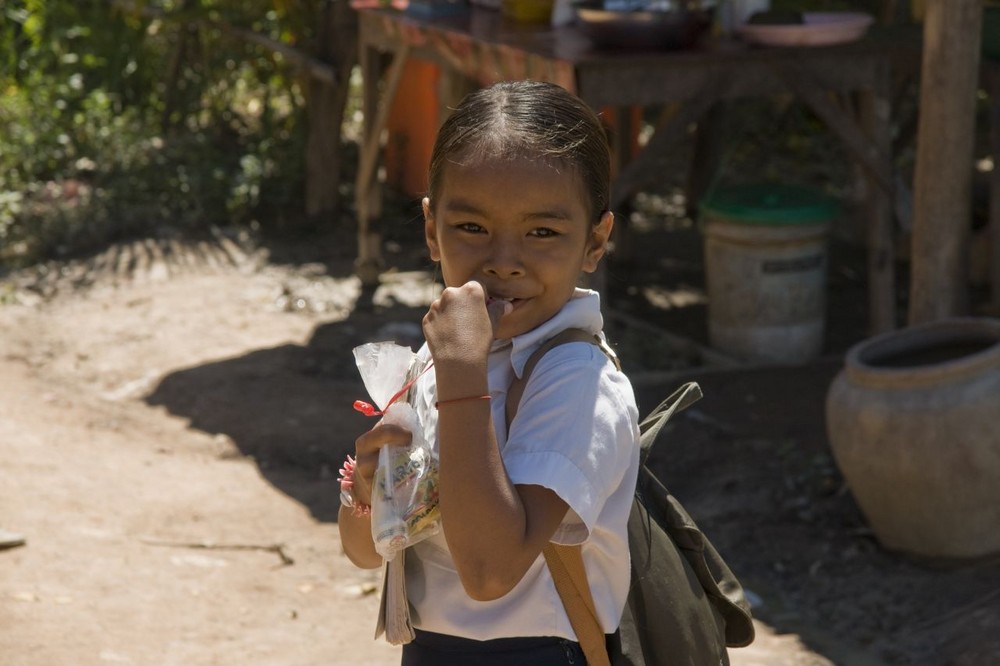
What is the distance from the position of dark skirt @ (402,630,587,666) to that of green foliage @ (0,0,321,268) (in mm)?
6224

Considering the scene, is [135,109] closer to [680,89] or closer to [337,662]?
[680,89]

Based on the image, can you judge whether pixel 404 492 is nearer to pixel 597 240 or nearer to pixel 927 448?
pixel 597 240

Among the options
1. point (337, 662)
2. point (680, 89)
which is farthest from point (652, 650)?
point (680, 89)

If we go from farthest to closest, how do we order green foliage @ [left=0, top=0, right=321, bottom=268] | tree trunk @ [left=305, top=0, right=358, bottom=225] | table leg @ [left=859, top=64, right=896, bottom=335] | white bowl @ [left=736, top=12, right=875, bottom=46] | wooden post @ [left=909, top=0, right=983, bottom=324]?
1. tree trunk @ [left=305, top=0, right=358, bottom=225]
2. green foliage @ [left=0, top=0, right=321, bottom=268]
3. table leg @ [left=859, top=64, right=896, bottom=335]
4. white bowl @ [left=736, top=12, right=875, bottom=46]
5. wooden post @ [left=909, top=0, right=983, bottom=324]

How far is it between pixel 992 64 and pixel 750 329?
151 centimetres

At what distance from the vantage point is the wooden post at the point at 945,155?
14.2ft

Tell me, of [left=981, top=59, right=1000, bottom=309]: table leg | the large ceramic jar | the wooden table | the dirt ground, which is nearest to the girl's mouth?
the dirt ground

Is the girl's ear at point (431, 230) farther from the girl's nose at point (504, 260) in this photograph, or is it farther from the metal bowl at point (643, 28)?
the metal bowl at point (643, 28)

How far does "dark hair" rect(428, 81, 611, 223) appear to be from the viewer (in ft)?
5.25

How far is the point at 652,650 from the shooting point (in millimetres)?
1670

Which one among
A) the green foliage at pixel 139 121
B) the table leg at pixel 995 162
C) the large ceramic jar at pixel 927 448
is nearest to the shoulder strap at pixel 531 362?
the large ceramic jar at pixel 927 448

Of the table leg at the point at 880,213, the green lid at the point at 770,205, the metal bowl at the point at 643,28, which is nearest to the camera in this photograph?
the metal bowl at the point at 643,28

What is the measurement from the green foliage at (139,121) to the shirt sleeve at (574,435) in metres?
6.38

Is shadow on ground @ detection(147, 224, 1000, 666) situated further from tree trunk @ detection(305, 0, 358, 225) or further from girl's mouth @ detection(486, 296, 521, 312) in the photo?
girl's mouth @ detection(486, 296, 521, 312)
